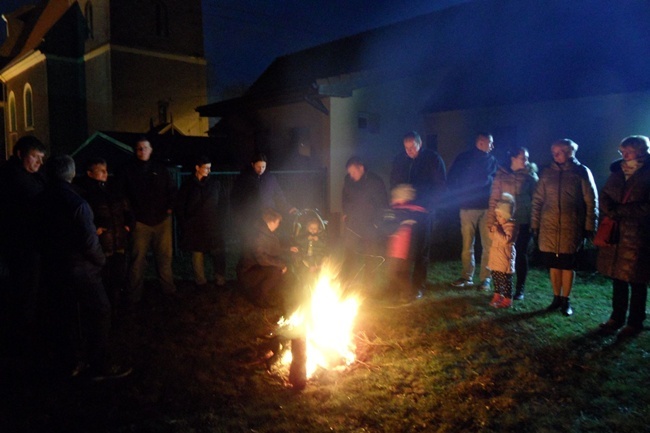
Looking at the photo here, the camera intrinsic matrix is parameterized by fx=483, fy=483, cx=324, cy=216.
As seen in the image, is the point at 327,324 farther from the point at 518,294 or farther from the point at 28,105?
the point at 28,105

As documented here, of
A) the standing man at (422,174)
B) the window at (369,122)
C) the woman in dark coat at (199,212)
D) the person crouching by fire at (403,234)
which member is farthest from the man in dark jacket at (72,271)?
the window at (369,122)

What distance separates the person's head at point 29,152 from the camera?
507 centimetres

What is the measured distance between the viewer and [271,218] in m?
6.01

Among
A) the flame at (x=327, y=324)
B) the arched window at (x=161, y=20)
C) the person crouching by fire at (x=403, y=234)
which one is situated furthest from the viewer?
the arched window at (x=161, y=20)

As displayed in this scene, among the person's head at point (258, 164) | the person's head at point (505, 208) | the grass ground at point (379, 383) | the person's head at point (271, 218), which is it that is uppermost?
the person's head at point (258, 164)

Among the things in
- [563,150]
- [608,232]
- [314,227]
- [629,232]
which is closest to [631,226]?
[629,232]

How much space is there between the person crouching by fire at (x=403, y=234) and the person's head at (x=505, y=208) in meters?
0.93

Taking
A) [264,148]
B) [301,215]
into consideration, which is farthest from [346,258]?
[264,148]

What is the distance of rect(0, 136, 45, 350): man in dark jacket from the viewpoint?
Result: 504cm

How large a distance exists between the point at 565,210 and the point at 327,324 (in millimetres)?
3045

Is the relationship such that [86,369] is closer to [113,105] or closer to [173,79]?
[113,105]

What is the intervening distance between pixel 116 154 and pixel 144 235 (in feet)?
31.1

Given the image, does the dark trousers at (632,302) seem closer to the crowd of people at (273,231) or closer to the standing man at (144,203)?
the crowd of people at (273,231)

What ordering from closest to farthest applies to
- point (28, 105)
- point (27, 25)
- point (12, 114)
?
point (28, 105)
point (12, 114)
point (27, 25)
